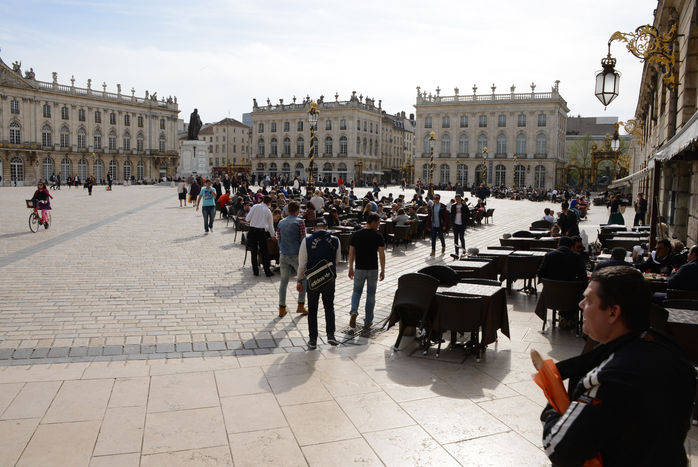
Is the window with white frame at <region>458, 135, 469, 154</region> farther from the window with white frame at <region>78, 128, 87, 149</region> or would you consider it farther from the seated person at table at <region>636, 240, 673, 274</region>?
the seated person at table at <region>636, 240, 673, 274</region>

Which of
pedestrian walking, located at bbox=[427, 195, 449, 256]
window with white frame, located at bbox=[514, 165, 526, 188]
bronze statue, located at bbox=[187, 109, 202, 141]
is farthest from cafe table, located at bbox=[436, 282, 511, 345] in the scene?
window with white frame, located at bbox=[514, 165, 526, 188]

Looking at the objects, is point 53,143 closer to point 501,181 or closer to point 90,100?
point 90,100

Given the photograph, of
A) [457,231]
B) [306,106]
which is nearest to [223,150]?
[306,106]

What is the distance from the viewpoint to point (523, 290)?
401 inches

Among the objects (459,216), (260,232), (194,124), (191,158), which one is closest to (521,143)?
(194,124)

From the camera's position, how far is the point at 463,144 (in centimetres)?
7881

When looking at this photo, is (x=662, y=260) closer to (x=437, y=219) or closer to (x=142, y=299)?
(x=437, y=219)

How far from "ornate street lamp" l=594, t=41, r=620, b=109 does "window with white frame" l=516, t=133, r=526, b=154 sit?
230 ft

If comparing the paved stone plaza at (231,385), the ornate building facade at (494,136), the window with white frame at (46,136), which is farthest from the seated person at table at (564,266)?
the window with white frame at (46,136)

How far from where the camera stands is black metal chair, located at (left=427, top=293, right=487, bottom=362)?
6.32m

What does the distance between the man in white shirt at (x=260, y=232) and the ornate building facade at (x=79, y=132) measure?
64.9 metres

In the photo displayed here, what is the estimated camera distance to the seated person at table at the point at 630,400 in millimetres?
1845

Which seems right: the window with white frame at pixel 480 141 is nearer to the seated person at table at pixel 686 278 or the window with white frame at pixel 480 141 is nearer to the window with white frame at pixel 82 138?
the window with white frame at pixel 82 138

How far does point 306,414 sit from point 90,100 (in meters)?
82.3
